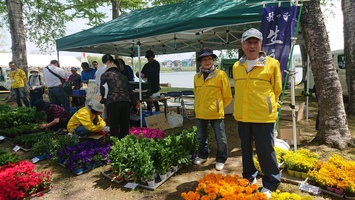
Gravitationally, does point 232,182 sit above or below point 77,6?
below

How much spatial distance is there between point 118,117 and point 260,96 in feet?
7.73

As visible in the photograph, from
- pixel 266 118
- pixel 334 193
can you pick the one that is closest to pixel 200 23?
pixel 266 118

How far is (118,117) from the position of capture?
389cm

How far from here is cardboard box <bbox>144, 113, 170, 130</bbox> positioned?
559 cm

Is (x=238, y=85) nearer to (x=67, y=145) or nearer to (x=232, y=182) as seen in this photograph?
(x=232, y=182)

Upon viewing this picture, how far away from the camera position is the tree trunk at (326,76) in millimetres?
3742

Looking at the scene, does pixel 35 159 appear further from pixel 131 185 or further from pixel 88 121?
pixel 131 185

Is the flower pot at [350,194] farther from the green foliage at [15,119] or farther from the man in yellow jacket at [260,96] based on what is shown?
the green foliage at [15,119]

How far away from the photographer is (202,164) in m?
3.65

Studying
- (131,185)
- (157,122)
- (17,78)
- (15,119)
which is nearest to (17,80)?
(17,78)

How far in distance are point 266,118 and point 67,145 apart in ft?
11.2

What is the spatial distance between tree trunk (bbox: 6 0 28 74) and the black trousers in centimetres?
843

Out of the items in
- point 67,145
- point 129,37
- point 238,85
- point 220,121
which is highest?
point 129,37

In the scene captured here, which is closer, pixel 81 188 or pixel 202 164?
pixel 81 188
